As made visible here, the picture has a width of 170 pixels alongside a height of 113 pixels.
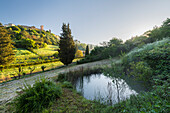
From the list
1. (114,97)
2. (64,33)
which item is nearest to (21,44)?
(64,33)

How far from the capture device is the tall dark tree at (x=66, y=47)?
11648 mm

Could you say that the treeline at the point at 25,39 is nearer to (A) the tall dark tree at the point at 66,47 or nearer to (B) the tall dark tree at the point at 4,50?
(B) the tall dark tree at the point at 4,50

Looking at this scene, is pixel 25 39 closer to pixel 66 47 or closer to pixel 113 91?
pixel 66 47

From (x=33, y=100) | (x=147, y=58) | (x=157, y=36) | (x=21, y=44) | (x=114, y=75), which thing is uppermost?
(x=21, y=44)

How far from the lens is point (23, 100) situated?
2365 mm

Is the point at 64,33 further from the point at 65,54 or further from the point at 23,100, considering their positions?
the point at 23,100

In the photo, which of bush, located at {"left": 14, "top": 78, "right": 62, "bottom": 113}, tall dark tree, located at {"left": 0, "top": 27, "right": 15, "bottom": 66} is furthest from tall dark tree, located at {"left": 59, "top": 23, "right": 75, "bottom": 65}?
bush, located at {"left": 14, "top": 78, "right": 62, "bottom": 113}

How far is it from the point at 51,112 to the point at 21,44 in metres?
22.9

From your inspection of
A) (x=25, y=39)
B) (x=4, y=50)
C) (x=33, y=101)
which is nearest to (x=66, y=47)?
(x=4, y=50)

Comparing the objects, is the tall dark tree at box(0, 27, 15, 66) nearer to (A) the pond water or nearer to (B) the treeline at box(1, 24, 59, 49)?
(B) the treeline at box(1, 24, 59, 49)

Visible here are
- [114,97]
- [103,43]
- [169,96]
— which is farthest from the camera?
[103,43]

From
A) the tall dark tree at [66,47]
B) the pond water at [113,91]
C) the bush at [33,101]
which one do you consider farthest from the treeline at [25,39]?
the pond water at [113,91]

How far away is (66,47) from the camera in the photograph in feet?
38.4

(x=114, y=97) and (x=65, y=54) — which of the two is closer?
(x=114, y=97)
